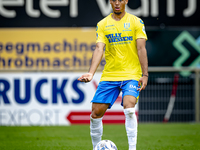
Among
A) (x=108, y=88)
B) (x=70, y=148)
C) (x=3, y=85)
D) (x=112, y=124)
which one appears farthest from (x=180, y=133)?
(x=3, y=85)

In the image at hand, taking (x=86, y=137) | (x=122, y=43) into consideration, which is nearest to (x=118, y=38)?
(x=122, y=43)

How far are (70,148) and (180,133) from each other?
8.94 feet

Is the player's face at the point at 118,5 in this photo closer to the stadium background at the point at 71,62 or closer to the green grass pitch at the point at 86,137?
the green grass pitch at the point at 86,137

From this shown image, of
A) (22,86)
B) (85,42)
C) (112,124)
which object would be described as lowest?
(112,124)

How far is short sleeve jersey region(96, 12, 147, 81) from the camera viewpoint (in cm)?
468

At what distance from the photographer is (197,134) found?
7.48 metres

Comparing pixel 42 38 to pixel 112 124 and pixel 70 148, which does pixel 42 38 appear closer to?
pixel 112 124

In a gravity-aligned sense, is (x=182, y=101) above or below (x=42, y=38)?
below

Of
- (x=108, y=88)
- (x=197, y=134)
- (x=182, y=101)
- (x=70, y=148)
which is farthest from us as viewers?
(x=182, y=101)

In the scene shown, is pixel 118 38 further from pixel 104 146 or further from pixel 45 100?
pixel 45 100

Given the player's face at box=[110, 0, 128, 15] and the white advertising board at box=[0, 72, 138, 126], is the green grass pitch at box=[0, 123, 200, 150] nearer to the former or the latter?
the white advertising board at box=[0, 72, 138, 126]

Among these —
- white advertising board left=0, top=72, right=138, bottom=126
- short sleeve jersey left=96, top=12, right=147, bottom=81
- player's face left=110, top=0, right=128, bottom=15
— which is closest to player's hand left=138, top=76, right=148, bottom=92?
short sleeve jersey left=96, top=12, right=147, bottom=81

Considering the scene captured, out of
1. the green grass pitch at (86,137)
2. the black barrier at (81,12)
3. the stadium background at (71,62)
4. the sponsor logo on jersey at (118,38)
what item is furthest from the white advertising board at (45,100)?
the sponsor logo on jersey at (118,38)

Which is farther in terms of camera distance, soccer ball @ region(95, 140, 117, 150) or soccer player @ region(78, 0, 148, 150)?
soccer player @ region(78, 0, 148, 150)
